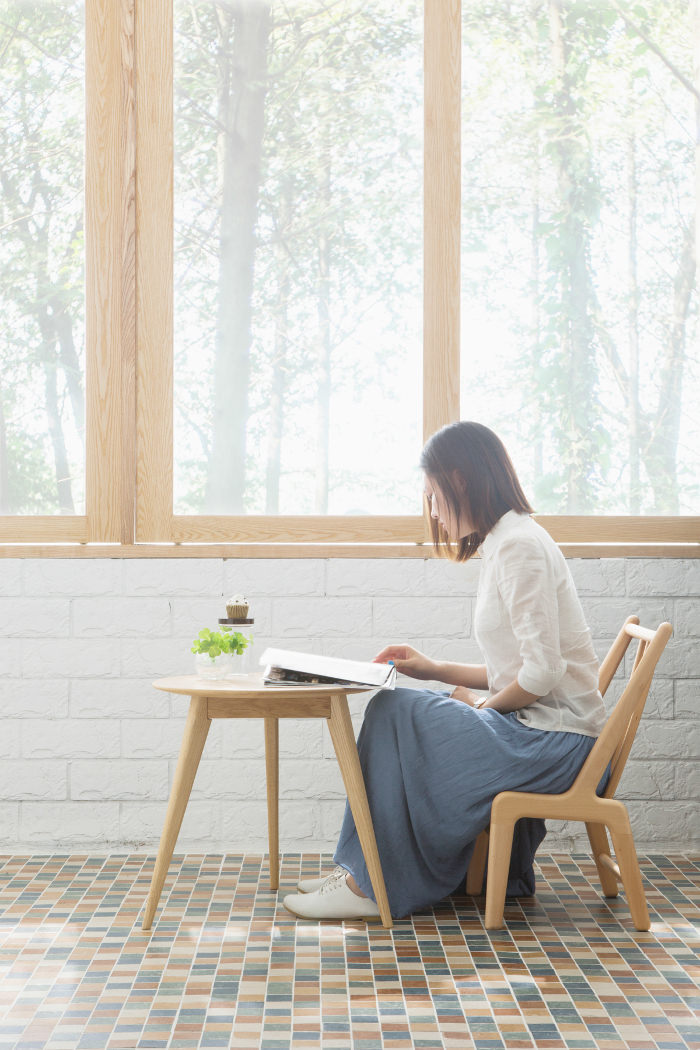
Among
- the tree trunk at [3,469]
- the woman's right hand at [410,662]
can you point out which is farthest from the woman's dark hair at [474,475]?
the tree trunk at [3,469]

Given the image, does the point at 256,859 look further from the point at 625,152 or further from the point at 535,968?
the point at 625,152

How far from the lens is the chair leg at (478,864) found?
255cm

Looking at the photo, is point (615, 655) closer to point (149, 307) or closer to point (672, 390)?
point (672, 390)

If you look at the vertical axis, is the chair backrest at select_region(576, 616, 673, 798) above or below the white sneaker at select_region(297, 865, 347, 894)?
Result: above

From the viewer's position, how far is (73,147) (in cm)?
312

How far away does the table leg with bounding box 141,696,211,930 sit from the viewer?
2299 mm

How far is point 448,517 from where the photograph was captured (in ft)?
8.14

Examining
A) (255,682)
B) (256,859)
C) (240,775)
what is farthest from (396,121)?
(256,859)

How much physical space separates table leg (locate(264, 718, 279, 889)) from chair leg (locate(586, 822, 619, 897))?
748mm

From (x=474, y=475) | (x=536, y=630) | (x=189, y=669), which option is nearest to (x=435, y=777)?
(x=536, y=630)

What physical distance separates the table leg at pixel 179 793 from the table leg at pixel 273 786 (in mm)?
313

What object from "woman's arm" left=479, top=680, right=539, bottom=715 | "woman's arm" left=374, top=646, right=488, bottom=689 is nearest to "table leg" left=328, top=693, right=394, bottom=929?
"woman's arm" left=374, top=646, right=488, bottom=689

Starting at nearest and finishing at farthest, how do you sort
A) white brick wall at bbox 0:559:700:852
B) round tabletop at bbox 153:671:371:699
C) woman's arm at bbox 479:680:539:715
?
round tabletop at bbox 153:671:371:699 → woman's arm at bbox 479:680:539:715 → white brick wall at bbox 0:559:700:852

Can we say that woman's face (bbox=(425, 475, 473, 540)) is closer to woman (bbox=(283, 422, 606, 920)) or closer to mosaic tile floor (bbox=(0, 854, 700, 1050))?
woman (bbox=(283, 422, 606, 920))
